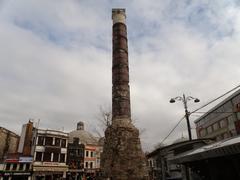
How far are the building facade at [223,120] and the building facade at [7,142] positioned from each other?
28.1m

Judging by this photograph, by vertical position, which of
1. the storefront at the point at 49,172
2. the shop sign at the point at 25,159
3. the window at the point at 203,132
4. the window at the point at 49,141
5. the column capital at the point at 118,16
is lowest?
the storefront at the point at 49,172

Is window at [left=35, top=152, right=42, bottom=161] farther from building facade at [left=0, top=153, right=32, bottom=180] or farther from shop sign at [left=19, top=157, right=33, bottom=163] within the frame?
building facade at [left=0, top=153, right=32, bottom=180]

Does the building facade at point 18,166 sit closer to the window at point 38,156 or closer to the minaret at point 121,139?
the window at point 38,156

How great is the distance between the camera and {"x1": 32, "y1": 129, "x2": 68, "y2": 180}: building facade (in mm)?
29209

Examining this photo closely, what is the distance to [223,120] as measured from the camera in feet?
94.8

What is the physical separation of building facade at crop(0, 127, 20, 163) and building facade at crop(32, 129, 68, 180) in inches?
174

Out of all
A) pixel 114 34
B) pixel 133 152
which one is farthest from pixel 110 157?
pixel 114 34

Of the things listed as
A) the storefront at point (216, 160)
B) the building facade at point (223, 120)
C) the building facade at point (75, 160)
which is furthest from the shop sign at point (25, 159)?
the storefront at point (216, 160)

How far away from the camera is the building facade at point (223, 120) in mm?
25438

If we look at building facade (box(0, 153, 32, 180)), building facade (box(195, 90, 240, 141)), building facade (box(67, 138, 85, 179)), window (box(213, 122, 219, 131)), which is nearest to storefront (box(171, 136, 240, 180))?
building facade (box(195, 90, 240, 141))

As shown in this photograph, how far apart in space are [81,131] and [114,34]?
31.6 meters

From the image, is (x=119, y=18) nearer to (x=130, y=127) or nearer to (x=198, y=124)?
(x=130, y=127)

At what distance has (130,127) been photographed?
750 inches

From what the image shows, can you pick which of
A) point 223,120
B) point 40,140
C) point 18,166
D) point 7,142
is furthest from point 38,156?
point 223,120
